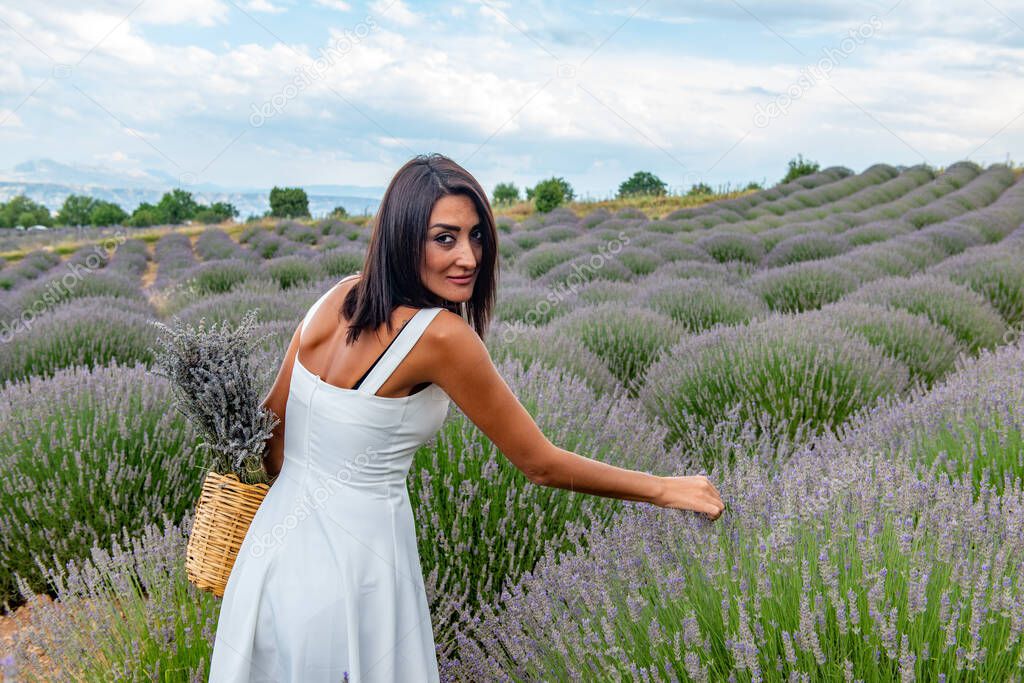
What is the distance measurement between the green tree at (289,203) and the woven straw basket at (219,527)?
34.0 metres

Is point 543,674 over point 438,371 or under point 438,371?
under

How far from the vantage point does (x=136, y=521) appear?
10.7 ft

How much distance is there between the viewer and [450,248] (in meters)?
1.76

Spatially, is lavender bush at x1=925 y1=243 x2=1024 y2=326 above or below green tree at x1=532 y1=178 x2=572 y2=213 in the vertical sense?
below

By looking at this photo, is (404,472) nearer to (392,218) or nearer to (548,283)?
(392,218)

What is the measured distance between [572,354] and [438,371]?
3.07 metres

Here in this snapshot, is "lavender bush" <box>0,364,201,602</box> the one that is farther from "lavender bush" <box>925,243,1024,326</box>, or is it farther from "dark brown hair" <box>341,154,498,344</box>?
"lavender bush" <box>925,243,1024,326</box>

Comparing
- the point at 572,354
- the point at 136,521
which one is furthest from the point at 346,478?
the point at 572,354

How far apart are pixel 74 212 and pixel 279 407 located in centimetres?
5511

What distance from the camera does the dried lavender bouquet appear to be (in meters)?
1.79

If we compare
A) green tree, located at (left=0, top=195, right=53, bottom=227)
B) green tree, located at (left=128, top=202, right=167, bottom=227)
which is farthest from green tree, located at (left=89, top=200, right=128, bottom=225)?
green tree, located at (left=0, top=195, right=53, bottom=227)

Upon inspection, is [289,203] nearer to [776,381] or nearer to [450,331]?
[776,381]

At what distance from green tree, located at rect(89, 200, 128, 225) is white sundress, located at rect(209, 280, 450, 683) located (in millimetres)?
49369

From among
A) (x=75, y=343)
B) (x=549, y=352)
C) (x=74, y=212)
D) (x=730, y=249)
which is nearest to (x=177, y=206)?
(x=74, y=212)
